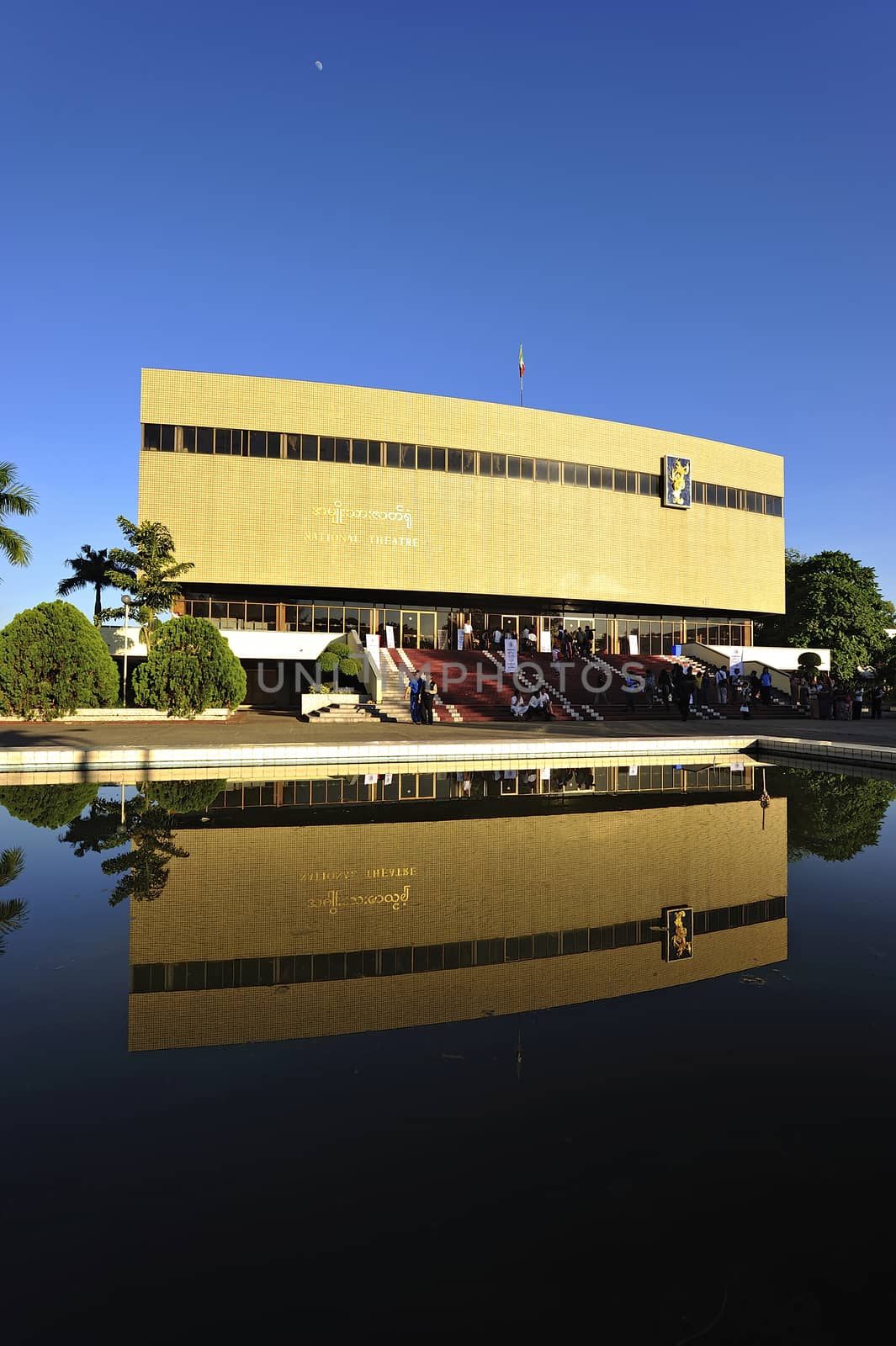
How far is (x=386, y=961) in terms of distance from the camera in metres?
4.54

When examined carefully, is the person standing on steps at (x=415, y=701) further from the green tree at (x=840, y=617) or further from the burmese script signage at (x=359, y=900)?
the green tree at (x=840, y=617)

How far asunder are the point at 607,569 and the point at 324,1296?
41194mm

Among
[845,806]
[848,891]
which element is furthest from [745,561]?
[848,891]

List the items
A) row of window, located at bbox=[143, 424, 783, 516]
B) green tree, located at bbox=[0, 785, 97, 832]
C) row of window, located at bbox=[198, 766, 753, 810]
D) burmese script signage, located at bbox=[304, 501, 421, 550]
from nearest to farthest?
green tree, located at bbox=[0, 785, 97, 832], row of window, located at bbox=[198, 766, 753, 810], row of window, located at bbox=[143, 424, 783, 516], burmese script signage, located at bbox=[304, 501, 421, 550]

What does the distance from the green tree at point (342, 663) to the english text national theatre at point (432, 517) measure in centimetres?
522

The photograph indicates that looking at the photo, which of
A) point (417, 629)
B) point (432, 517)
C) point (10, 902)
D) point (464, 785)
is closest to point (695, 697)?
point (417, 629)

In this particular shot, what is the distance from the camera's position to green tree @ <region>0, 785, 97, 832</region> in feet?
30.6

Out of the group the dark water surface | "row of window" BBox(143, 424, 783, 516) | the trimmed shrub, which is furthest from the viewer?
"row of window" BBox(143, 424, 783, 516)

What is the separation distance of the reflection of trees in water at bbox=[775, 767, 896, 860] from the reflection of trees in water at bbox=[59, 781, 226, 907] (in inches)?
230

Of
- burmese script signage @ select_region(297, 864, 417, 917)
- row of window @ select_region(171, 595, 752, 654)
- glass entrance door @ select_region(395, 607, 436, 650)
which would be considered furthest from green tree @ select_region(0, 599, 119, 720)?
burmese script signage @ select_region(297, 864, 417, 917)

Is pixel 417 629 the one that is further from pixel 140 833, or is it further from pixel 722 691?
pixel 140 833

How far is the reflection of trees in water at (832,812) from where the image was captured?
7.68 m

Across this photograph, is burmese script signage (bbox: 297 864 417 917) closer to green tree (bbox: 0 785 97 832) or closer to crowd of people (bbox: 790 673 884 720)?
green tree (bbox: 0 785 97 832)

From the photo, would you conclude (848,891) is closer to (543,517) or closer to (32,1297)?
(32,1297)
